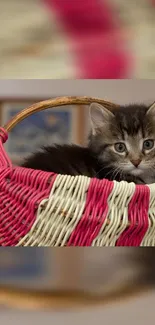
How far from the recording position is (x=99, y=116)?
112cm

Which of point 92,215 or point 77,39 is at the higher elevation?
point 77,39

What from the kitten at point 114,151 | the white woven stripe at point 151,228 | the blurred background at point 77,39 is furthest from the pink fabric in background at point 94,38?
the white woven stripe at point 151,228

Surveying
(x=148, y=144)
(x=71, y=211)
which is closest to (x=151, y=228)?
(x=71, y=211)

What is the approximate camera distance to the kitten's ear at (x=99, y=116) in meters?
1.10

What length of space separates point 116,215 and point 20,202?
0.16 m

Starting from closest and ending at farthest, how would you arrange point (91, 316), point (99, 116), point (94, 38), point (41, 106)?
point (91, 316) → point (41, 106) → point (99, 116) → point (94, 38)

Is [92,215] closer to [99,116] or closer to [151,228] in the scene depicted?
[151,228]

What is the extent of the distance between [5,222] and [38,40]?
2.44ft

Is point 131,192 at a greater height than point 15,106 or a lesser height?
lesser

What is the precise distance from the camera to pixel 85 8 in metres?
1.29

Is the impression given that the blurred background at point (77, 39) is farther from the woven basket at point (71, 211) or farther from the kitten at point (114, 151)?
the woven basket at point (71, 211)

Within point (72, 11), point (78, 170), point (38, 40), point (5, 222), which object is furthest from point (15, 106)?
point (5, 222)

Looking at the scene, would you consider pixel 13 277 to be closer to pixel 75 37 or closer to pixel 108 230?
pixel 108 230

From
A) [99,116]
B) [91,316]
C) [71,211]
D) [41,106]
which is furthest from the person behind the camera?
[99,116]
